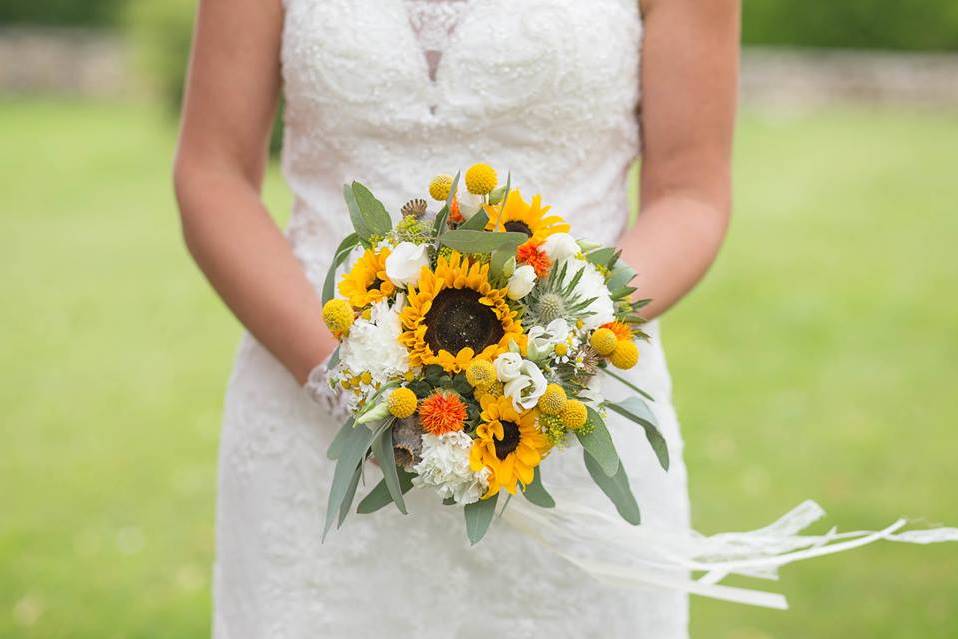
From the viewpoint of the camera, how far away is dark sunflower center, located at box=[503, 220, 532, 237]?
6.27 ft

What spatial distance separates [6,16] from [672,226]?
76.5 ft

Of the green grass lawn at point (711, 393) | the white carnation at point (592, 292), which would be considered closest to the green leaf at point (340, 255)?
the white carnation at point (592, 292)

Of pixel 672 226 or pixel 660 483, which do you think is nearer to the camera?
pixel 672 226

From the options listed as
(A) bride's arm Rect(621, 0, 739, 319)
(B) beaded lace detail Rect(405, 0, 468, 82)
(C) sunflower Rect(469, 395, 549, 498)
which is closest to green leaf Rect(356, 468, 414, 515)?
(C) sunflower Rect(469, 395, 549, 498)

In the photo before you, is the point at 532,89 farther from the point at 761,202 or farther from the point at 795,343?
the point at 761,202

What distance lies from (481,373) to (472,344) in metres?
0.08

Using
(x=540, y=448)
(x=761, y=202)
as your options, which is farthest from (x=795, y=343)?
(x=540, y=448)

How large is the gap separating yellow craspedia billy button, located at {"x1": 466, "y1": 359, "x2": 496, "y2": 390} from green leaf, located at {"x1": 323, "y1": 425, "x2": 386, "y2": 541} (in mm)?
206

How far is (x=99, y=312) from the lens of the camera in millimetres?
9758

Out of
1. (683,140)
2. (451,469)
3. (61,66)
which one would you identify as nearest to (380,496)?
(451,469)

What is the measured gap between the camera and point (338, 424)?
2504 mm

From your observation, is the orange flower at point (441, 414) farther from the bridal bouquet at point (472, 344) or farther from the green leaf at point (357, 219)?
the green leaf at point (357, 219)

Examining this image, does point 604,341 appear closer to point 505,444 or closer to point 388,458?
point 505,444

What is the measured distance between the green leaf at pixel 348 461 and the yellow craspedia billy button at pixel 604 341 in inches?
14.4
